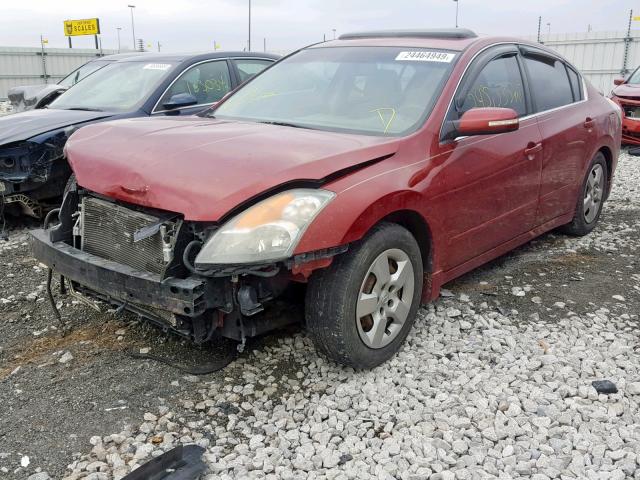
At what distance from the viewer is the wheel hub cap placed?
3.28 m

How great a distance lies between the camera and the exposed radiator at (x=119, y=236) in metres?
3.08

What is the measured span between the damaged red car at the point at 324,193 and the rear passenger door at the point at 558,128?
0.18 feet

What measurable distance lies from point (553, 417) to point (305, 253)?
145 cm

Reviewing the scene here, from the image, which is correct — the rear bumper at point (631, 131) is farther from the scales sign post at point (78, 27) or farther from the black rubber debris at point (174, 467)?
the scales sign post at point (78, 27)

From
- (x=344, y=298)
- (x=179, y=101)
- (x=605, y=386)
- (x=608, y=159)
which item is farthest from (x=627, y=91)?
(x=344, y=298)

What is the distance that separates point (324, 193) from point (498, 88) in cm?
196

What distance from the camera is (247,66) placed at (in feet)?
24.6

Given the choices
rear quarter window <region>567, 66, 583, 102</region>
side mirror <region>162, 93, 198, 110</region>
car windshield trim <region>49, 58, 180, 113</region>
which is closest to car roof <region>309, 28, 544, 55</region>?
rear quarter window <region>567, 66, 583, 102</region>

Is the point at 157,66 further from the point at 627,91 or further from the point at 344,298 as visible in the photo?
the point at 627,91

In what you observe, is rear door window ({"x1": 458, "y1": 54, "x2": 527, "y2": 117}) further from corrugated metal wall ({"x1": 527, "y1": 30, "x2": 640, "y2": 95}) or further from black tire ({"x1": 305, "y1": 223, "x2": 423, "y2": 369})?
corrugated metal wall ({"x1": 527, "y1": 30, "x2": 640, "y2": 95})

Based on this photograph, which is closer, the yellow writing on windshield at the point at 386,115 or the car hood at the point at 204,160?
the car hood at the point at 204,160

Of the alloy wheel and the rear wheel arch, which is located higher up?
the rear wheel arch

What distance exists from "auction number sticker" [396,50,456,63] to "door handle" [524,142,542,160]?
0.91 metres

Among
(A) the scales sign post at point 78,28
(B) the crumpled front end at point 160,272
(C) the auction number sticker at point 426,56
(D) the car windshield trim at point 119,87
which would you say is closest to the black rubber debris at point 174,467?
(B) the crumpled front end at point 160,272
